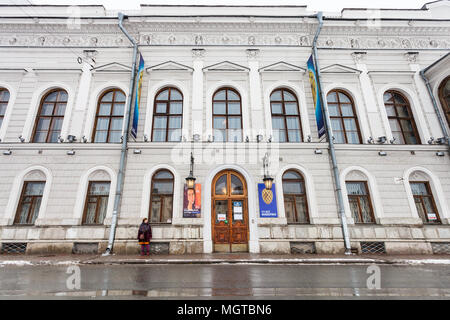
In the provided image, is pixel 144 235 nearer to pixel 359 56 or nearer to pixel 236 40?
pixel 236 40

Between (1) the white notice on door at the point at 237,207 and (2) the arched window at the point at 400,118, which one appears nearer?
(1) the white notice on door at the point at 237,207

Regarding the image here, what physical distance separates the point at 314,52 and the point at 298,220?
30.1 feet

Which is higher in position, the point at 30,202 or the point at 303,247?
the point at 30,202

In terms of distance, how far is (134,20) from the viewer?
12.0m

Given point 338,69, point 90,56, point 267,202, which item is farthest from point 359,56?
point 90,56

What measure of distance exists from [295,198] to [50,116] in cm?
1338

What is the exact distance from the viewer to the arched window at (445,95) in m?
11.1

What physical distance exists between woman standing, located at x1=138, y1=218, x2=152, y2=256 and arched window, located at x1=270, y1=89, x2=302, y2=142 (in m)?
7.36

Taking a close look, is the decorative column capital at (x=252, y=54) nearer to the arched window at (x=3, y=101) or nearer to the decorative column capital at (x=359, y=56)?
the decorative column capital at (x=359, y=56)

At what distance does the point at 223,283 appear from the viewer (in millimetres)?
4840

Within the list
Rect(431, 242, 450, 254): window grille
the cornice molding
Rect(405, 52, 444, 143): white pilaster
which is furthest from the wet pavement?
the cornice molding

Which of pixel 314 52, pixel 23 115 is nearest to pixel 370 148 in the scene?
pixel 314 52

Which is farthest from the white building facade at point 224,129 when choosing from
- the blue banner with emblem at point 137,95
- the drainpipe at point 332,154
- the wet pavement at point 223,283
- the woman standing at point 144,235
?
the wet pavement at point 223,283

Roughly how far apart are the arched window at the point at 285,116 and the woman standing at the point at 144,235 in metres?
7.36
